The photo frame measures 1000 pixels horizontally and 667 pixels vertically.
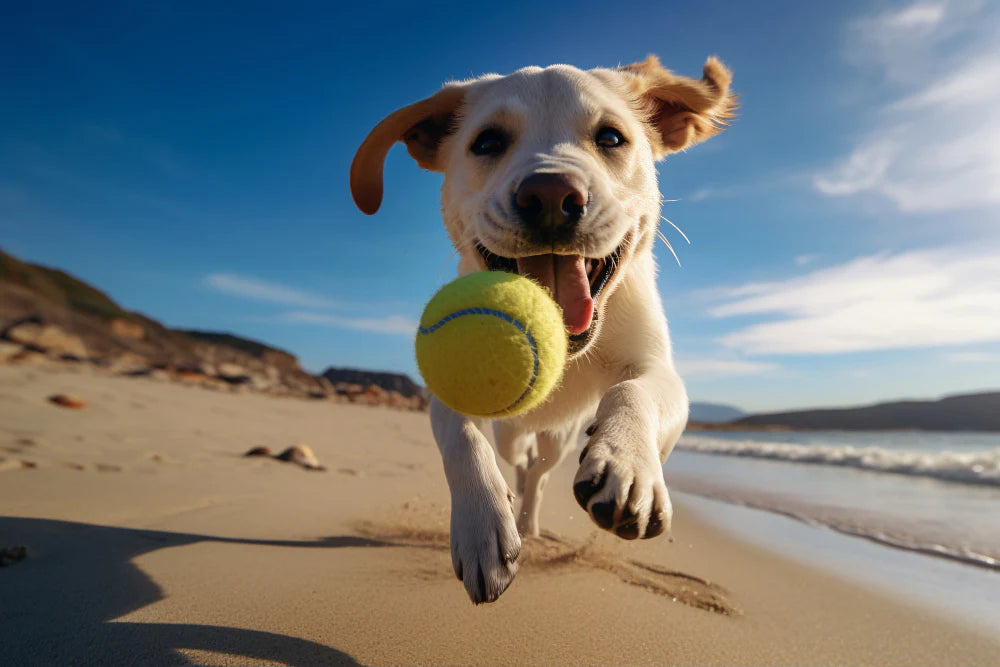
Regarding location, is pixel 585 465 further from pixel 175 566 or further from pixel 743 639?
pixel 175 566

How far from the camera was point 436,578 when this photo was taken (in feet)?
8.94

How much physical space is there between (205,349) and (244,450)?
2726 cm

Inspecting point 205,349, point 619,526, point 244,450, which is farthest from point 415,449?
point 205,349

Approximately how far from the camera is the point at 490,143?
2648 millimetres

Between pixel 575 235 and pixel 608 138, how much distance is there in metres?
0.76

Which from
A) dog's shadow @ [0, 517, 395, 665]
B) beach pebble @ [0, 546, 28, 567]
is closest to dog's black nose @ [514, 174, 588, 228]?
dog's shadow @ [0, 517, 395, 665]

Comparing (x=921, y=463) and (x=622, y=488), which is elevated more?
(x=921, y=463)

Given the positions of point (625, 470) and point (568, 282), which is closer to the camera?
point (625, 470)

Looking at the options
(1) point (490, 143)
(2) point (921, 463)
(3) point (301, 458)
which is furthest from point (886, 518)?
(3) point (301, 458)

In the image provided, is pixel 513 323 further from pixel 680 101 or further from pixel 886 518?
pixel 886 518

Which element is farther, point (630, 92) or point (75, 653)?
point (630, 92)

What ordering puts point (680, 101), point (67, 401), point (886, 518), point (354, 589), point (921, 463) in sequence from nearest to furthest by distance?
point (354, 589), point (680, 101), point (886, 518), point (67, 401), point (921, 463)

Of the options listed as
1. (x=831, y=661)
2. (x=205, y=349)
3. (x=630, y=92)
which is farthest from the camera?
(x=205, y=349)

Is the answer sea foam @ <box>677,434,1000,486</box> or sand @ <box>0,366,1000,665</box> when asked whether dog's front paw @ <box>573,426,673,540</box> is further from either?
sea foam @ <box>677,434,1000,486</box>
